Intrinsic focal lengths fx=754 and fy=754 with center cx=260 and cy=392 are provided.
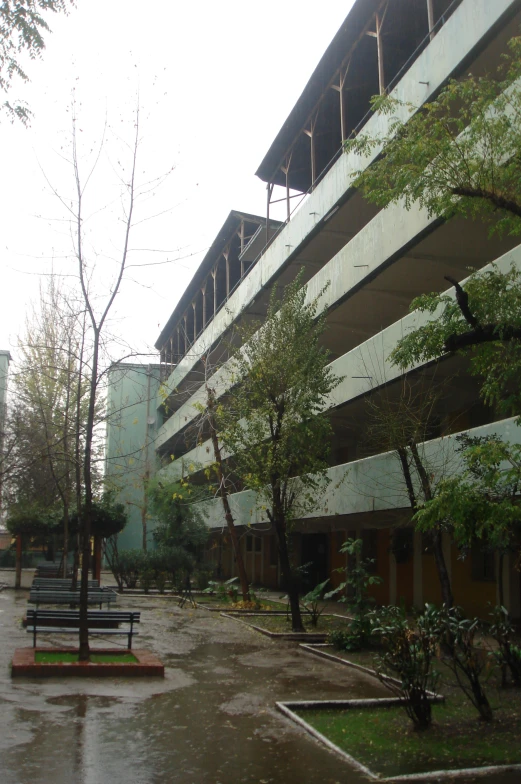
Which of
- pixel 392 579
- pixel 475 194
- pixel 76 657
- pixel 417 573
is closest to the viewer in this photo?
pixel 475 194

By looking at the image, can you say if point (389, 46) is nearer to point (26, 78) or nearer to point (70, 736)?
point (26, 78)

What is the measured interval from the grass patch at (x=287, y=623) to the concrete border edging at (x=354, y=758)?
836cm

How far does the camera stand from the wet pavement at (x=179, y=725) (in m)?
6.37

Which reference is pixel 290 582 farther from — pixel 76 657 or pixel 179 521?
pixel 179 521

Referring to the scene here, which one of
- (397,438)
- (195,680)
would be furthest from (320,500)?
(195,680)

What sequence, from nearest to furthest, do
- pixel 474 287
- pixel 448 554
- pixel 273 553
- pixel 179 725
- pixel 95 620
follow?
pixel 179 725 < pixel 474 287 < pixel 95 620 < pixel 448 554 < pixel 273 553

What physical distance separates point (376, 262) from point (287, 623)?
930 cm

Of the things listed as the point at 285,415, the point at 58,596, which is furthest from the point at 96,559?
the point at 285,415

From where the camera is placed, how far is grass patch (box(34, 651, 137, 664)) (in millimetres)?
11430

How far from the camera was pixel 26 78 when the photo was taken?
25.3ft

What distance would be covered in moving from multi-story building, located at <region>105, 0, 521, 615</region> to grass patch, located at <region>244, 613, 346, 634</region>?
268cm

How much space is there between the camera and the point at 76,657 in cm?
1199

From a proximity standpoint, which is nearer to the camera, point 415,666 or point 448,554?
point 415,666

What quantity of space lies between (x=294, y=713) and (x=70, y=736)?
2.55m
